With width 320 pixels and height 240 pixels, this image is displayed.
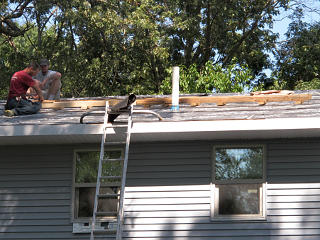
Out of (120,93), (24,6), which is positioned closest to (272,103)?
(120,93)

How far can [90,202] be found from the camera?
1051 cm

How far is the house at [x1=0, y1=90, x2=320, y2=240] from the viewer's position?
377 inches

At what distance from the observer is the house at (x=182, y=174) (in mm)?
9578

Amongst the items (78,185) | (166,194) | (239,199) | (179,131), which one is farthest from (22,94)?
(239,199)

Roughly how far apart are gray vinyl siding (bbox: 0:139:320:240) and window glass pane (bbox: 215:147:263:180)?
19cm

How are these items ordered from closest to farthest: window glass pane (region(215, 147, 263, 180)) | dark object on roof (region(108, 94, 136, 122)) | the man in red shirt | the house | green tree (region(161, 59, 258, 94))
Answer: dark object on roof (region(108, 94, 136, 122)), the house, window glass pane (region(215, 147, 263, 180)), the man in red shirt, green tree (region(161, 59, 258, 94))

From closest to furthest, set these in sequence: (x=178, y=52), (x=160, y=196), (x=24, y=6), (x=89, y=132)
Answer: (x=89, y=132) → (x=160, y=196) → (x=24, y=6) → (x=178, y=52)

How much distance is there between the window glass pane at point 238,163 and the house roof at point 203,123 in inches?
16.1

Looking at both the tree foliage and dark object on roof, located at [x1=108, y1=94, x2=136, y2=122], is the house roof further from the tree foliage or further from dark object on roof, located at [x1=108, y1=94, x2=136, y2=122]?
the tree foliage

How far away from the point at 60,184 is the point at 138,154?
1504mm

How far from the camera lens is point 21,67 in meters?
23.8

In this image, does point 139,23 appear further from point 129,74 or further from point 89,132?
point 89,132

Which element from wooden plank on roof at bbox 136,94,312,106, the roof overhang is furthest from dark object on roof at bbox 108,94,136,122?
wooden plank on roof at bbox 136,94,312,106

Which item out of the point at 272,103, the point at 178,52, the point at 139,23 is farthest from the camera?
the point at 178,52
